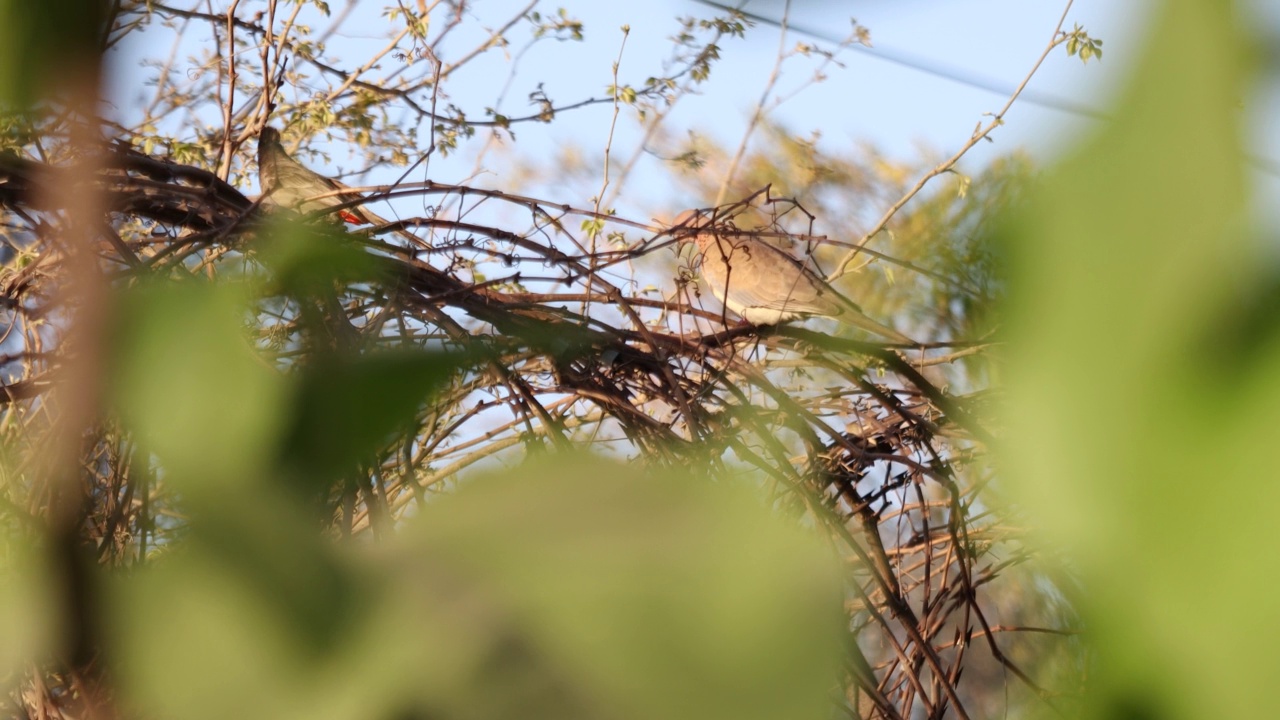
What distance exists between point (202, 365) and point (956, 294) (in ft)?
0.72

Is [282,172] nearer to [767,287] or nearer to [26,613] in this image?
[767,287]

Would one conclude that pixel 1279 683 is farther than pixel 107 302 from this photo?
No

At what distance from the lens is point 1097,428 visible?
0.76ft

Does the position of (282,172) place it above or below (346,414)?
above

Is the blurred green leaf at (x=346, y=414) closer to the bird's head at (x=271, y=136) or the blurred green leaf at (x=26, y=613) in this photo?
the blurred green leaf at (x=26, y=613)

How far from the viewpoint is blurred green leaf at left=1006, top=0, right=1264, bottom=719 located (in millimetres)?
220

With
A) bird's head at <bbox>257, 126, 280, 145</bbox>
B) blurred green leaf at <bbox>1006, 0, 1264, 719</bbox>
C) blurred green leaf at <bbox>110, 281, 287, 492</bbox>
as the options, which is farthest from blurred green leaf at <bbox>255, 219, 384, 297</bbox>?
bird's head at <bbox>257, 126, 280, 145</bbox>

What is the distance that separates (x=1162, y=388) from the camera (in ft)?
0.75

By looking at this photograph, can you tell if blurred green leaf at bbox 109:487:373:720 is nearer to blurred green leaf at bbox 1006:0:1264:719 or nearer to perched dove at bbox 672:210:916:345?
blurred green leaf at bbox 1006:0:1264:719

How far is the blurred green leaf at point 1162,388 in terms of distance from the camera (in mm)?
220

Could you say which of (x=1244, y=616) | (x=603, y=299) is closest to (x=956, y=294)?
(x=1244, y=616)

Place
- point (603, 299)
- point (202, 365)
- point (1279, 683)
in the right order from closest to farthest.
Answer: point (1279, 683), point (202, 365), point (603, 299)

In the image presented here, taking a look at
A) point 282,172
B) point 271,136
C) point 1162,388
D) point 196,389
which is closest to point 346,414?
point 196,389

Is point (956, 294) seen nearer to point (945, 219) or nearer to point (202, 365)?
point (945, 219)
